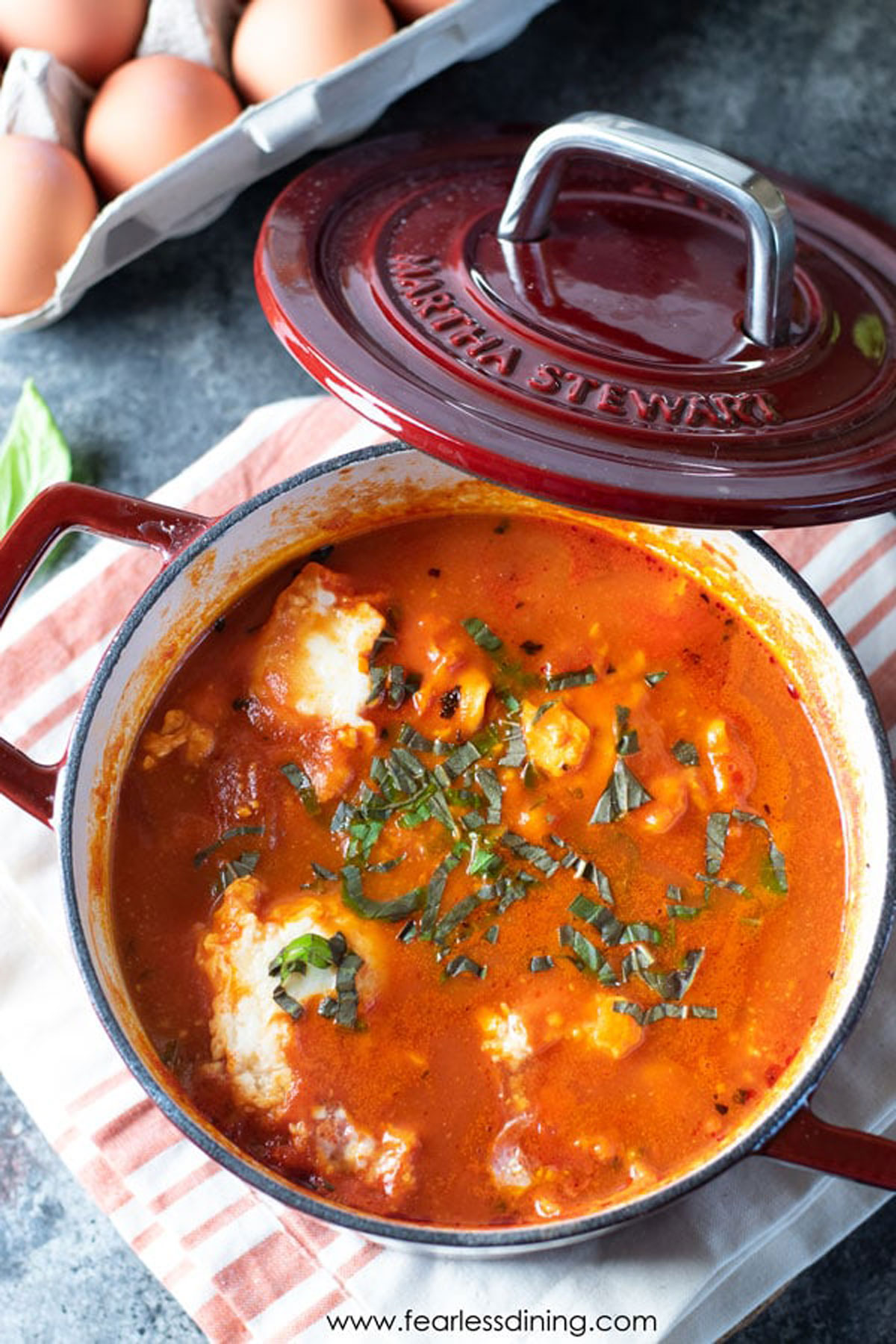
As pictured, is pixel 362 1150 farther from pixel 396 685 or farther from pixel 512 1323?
pixel 396 685

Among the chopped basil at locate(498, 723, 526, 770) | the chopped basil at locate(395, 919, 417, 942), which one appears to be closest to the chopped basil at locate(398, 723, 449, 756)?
the chopped basil at locate(498, 723, 526, 770)

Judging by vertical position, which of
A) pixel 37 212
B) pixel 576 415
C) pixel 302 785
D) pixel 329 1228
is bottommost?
pixel 329 1228

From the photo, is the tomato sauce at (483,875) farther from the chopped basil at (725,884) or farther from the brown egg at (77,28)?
the brown egg at (77,28)

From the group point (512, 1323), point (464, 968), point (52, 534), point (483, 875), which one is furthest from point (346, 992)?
point (52, 534)

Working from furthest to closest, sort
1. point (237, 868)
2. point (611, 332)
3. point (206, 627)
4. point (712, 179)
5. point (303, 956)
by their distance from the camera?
point (206, 627) → point (237, 868) → point (303, 956) → point (611, 332) → point (712, 179)

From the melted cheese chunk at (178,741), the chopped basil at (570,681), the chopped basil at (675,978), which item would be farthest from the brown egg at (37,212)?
the chopped basil at (675,978)

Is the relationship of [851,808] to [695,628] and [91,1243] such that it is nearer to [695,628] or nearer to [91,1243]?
[695,628]
